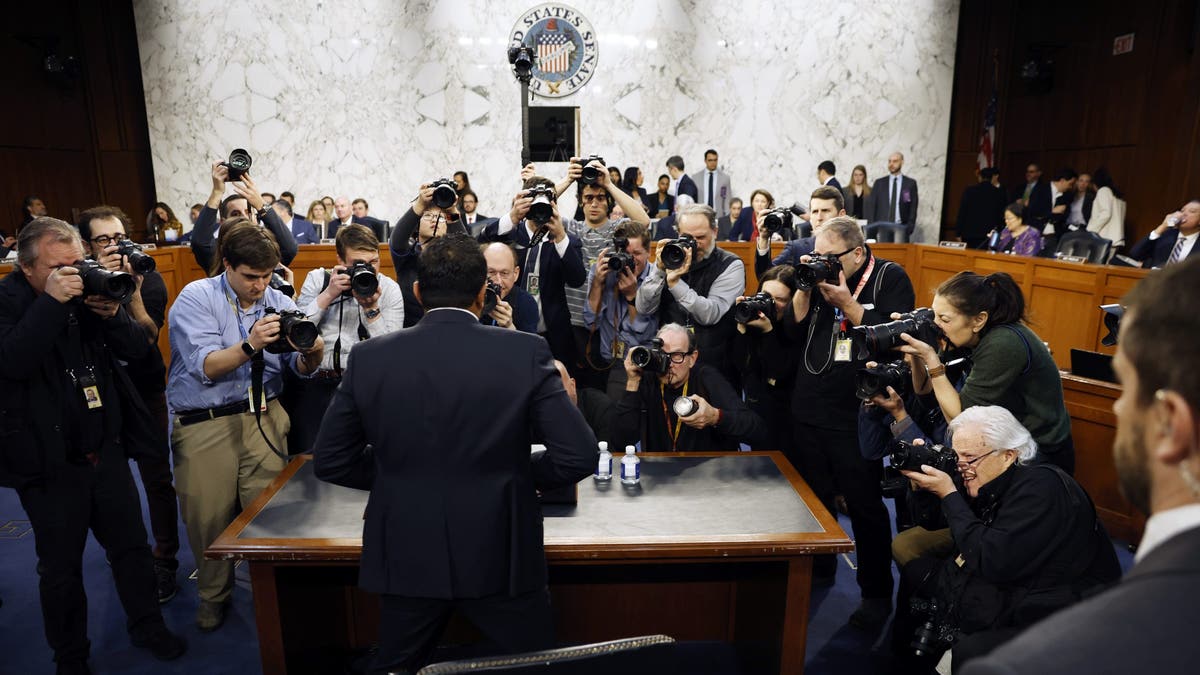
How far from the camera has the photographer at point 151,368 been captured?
9.13ft

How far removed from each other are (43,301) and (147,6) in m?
8.61

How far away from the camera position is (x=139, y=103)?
9.21 meters

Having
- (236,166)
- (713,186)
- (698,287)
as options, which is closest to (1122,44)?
(713,186)

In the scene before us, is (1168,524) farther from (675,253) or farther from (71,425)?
(71,425)

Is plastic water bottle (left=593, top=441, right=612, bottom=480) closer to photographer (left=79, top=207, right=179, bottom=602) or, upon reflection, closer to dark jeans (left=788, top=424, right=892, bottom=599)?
dark jeans (left=788, top=424, right=892, bottom=599)

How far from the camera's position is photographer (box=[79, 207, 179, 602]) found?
9.13 ft

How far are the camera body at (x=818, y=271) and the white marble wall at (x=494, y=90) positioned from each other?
23.2 ft

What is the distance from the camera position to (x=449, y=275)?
169 cm

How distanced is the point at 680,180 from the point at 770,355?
20.5ft

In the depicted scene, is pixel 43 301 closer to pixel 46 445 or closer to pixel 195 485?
pixel 46 445

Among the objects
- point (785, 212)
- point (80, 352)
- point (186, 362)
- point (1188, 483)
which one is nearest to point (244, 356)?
point (186, 362)

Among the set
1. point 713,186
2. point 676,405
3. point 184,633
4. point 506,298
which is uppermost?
point 713,186

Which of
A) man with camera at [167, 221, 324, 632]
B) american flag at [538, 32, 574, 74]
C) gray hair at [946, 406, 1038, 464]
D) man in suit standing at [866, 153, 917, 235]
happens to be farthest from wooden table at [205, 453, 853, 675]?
american flag at [538, 32, 574, 74]

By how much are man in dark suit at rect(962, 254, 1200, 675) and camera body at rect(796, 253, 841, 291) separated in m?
1.95
